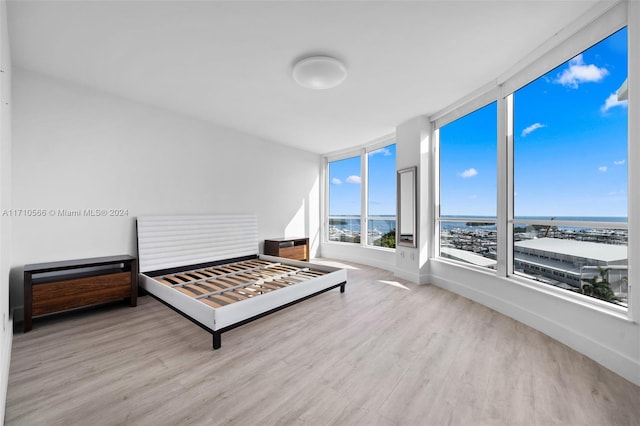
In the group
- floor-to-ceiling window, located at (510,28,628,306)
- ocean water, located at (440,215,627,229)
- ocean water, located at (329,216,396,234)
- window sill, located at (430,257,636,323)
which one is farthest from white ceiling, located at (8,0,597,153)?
ocean water, located at (329,216,396,234)

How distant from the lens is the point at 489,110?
326cm

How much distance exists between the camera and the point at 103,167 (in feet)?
10.8

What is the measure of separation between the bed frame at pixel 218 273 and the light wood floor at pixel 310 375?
0.24 metres

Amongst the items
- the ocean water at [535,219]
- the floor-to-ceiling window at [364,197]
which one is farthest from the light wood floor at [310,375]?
the floor-to-ceiling window at [364,197]

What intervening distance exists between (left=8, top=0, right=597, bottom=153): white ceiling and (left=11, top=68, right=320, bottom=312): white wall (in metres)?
0.33

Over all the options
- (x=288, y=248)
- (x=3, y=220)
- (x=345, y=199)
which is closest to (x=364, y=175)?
(x=345, y=199)

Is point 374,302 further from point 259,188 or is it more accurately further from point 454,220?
point 259,188

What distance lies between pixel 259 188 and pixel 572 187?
4566 mm

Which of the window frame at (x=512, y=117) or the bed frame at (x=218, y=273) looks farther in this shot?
the bed frame at (x=218, y=273)

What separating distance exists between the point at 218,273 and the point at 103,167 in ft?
6.59

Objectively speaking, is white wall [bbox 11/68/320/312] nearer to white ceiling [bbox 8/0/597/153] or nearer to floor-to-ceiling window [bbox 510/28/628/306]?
white ceiling [bbox 8/0/597/153]

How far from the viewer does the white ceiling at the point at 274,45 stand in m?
1.95

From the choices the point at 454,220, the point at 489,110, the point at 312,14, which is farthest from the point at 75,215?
the point at 489,110

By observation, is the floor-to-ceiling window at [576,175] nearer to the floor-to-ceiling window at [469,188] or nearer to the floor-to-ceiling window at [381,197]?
the floor-to-ceiling window at [469,188]
